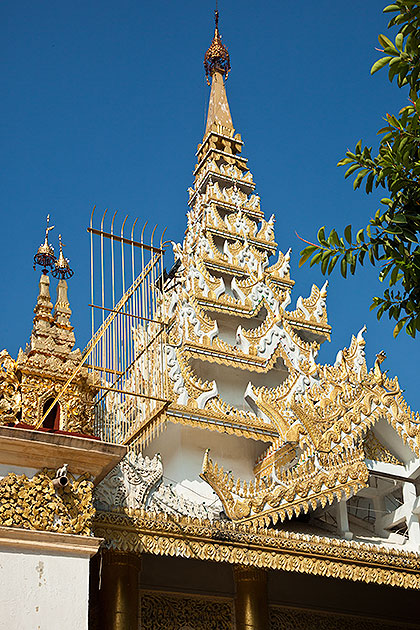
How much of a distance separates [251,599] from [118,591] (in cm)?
200

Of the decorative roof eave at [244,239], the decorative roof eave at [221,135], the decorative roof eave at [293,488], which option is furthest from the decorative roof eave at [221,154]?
the decorative roof eave at [293,488]

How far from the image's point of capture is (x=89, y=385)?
10336 mm

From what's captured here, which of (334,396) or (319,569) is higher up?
(334,396)

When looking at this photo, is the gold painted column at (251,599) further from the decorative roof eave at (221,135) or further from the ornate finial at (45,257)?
the decorative roof eave at (221,135)

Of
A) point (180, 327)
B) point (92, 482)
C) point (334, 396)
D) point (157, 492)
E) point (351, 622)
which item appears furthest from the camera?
point (180, 327)

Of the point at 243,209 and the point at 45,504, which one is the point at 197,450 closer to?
the point at 45,504

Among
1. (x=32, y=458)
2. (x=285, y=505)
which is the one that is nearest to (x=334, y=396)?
(x=285, y=505)

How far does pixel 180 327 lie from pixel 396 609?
583 cm

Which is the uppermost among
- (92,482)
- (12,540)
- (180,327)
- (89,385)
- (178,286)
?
(178,286)

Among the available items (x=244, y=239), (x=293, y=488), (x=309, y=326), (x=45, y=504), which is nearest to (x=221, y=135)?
(x=244, y=239)

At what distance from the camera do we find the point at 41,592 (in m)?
8.58

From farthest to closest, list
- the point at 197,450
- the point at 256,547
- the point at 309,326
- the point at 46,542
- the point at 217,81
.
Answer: the point at 217,81 → the point at 309,326 → the point at 197,450 → the point at 256,547 → the point at 46,542

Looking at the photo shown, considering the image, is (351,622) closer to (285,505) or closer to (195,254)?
(285,505)

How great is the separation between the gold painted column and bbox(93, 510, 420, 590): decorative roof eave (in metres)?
0.47
